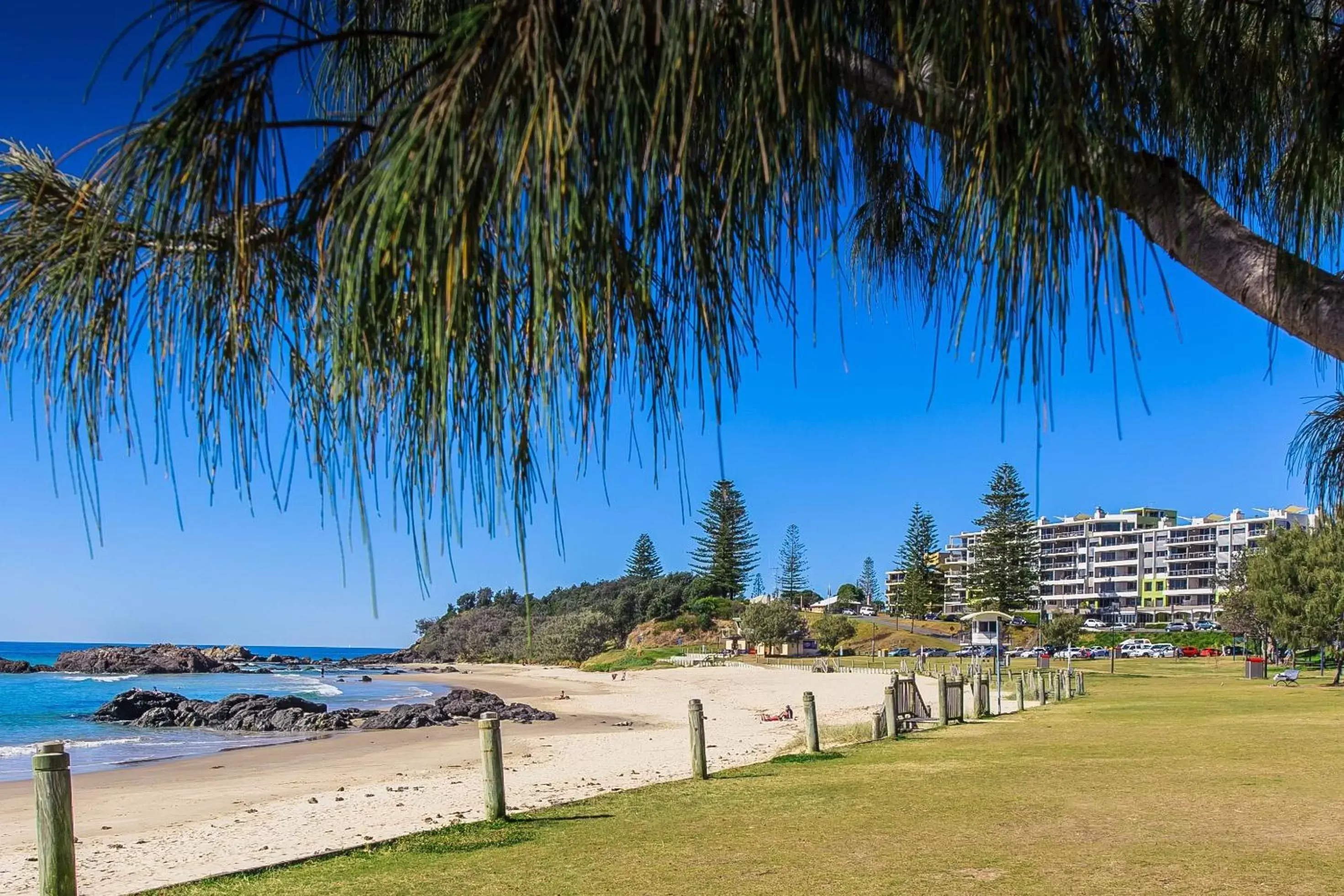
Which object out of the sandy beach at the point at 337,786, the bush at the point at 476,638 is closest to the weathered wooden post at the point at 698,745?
the sandy beach at the point at 337,786

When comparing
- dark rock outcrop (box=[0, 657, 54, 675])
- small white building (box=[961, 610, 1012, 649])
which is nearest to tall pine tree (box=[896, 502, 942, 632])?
small white building (box=[961, 610, 1012, 649])

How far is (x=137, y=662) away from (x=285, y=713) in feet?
231

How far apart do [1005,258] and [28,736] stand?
35.5 metres

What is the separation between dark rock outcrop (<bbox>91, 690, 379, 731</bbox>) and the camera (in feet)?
102

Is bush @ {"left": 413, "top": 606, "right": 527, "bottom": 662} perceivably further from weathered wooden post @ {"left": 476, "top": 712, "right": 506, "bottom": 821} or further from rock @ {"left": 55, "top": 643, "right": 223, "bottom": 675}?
weathered wooden post @ {"left": 476, "top": 712, "right": 506, "bottom": 821}

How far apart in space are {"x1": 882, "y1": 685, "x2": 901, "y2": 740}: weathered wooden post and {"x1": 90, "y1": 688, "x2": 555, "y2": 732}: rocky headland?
17.7m

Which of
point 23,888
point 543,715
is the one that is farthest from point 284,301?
point 543,715

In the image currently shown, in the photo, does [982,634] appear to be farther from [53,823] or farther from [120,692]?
[53,823]

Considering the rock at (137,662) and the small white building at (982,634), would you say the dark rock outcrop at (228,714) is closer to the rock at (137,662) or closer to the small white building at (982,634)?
the small white building at (982,634)

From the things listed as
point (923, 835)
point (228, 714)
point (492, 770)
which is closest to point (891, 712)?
point (923, 835)

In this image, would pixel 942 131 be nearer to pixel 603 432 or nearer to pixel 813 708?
pixel 603 432

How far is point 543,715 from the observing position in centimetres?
3344

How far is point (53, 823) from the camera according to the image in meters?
5.73

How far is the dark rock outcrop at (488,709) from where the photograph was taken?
32.7 meters
